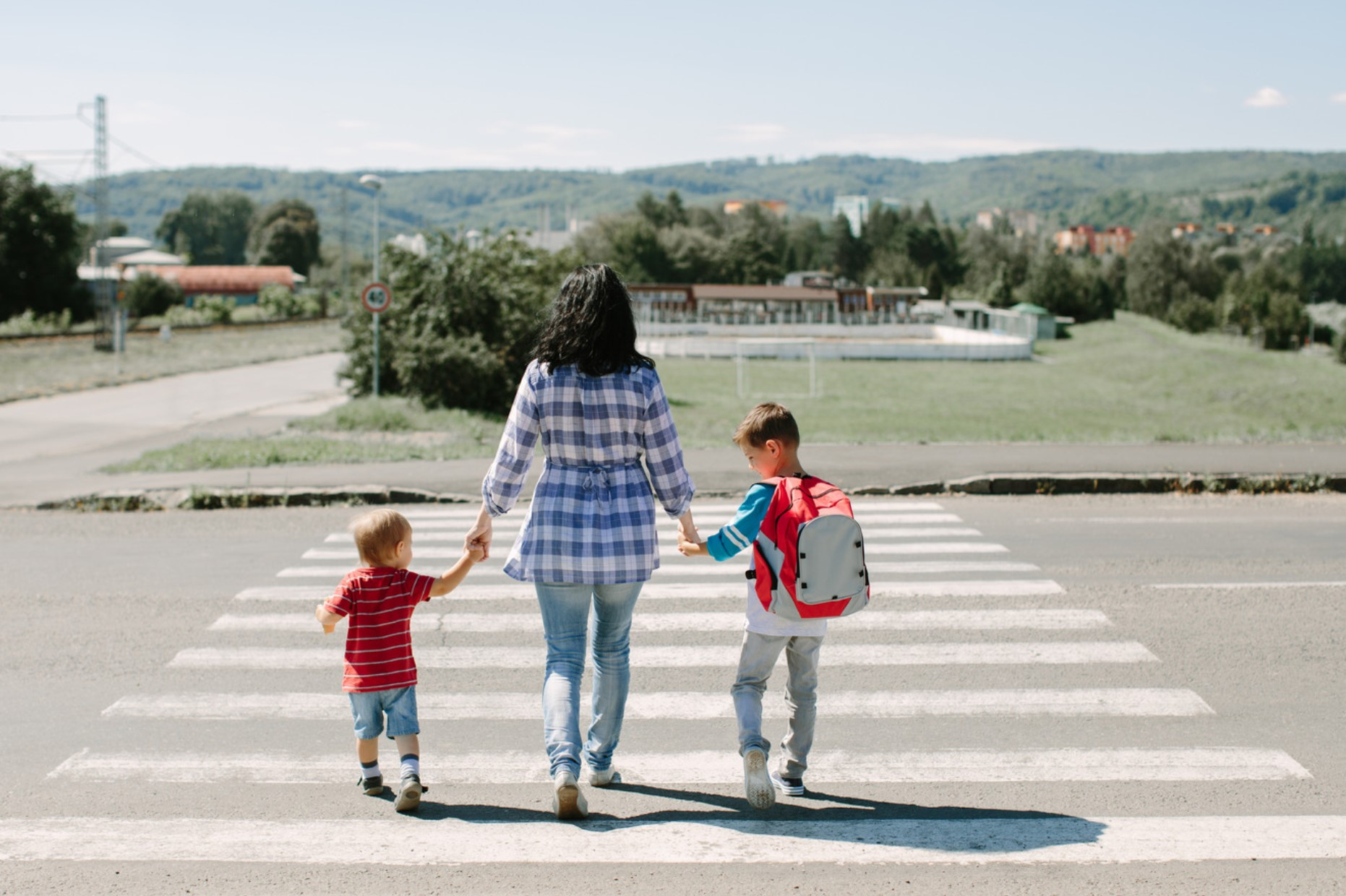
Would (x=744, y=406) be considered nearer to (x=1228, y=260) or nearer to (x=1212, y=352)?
(x=1212, y=352)

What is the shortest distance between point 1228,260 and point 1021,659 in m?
163

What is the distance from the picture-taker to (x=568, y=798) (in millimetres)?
4367

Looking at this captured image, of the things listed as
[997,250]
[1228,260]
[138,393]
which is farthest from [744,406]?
[1228,260]

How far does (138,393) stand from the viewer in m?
31.7

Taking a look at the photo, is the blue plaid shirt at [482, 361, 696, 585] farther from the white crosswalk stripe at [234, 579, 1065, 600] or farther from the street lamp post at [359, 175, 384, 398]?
the street lamp post at [359, 175, 384, 398]

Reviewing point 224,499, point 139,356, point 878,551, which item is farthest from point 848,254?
point 878,551

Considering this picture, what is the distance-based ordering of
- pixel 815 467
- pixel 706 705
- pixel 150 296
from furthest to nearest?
pixel 150 296, pixel 815 467, pixel 706 705

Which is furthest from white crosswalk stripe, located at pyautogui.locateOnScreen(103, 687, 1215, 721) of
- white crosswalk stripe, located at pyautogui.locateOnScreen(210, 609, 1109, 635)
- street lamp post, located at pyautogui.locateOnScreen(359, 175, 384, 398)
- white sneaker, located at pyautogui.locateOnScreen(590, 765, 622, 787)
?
street lamp post, located at pyautogui.locateOnScreen(359, 175, 384, 398)

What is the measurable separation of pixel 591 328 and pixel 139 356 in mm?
45351

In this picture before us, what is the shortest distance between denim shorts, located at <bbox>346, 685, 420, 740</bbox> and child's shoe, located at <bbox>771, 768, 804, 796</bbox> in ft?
4.99

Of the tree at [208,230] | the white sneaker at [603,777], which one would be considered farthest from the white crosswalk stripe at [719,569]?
the tree at [208,230]

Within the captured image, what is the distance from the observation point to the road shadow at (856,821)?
4.25m

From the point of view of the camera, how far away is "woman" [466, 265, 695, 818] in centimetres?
438

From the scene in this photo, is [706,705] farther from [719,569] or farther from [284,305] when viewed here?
[284,305]
